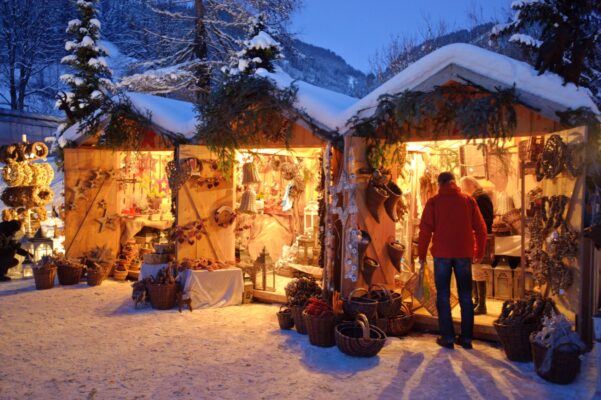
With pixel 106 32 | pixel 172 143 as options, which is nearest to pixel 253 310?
pixel 172 143

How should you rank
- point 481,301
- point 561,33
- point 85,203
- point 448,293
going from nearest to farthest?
point 448,293 → point 561,33 → point 481,301 → point 85,203

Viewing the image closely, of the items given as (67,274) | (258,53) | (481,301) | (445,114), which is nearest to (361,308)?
(481,301)

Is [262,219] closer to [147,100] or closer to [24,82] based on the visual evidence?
[147,100]

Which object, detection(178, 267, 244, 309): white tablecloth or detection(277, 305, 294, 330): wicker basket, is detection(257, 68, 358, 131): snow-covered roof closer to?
detection(277, 305, 294, 330): wicker basket

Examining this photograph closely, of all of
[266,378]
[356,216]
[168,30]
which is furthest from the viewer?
[168,30]

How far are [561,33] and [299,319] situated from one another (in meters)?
4.33

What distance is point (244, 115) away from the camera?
23.4 feet

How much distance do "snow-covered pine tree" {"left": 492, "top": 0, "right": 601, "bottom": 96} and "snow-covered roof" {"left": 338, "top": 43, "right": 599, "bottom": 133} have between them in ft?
0.73

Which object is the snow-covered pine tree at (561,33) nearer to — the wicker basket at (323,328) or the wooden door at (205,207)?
the wicker basket at (323,328)

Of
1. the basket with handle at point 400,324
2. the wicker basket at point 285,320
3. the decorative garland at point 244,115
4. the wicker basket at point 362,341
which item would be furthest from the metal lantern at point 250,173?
the wicker basket at point 362,341

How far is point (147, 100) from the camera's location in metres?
8.68

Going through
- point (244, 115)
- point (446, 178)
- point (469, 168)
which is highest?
point (244, 115)

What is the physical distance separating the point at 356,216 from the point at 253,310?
2.08 meters

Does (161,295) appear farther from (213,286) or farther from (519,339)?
(519,339)
